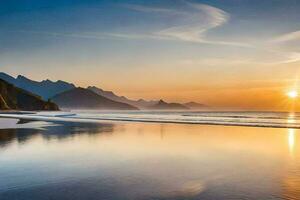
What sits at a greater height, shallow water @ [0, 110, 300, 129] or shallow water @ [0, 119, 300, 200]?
shallow water @ [0, 119, 300, 200]

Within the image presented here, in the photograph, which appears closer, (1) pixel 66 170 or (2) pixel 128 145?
(1) pixel 66 170

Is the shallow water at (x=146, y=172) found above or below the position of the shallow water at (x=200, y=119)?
above

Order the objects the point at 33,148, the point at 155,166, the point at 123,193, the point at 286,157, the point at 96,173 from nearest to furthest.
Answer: the point at 123,193 < the point at 96,173 < the point at 155,166 < the point at 286,157 < the point at 33,148

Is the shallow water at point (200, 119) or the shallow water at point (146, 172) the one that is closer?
the shallow water at point (146, 172)

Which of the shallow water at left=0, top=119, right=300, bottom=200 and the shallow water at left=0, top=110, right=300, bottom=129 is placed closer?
the shallow water at left=0, top=119, right=300, bottom=200

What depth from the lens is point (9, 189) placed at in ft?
40.8

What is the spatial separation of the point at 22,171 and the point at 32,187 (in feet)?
11.5

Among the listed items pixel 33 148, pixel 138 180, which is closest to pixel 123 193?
pixel 138 180

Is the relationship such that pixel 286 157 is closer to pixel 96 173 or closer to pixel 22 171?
pixel 96 173

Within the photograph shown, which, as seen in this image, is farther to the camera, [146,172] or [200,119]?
[200,119]

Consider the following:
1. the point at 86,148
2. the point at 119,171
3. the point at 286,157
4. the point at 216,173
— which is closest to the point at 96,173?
the point at 119,171

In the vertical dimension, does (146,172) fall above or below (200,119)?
above

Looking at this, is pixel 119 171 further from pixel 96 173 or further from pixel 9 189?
pixel 9 189

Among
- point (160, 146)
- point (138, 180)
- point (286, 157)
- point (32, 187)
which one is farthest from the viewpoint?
point (160, 146)
